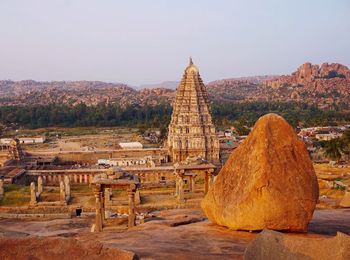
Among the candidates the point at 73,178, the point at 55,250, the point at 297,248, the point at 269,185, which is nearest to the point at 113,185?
the point at 269,185

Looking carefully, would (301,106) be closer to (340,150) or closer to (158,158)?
(340,150)

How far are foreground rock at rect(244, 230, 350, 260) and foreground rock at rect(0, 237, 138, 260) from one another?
6.57 ft

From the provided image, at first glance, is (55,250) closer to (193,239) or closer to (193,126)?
(193,239)

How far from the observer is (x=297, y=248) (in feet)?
24.8

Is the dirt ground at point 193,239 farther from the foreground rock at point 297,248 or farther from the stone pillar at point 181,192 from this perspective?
the stone pillar at point 181,192

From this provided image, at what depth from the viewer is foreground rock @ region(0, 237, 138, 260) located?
23.8 feet

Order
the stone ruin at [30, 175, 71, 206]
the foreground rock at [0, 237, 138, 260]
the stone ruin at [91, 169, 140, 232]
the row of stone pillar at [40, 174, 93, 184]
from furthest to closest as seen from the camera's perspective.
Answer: the row of stone pillar at [40, 174, 93, 184] < the stone ruin at [30, 175, 71, 206] < the stone ruin at [91, 169, 140, 232] < the foreground rock at [0, 237, 138, 260]

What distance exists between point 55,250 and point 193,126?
3513cm

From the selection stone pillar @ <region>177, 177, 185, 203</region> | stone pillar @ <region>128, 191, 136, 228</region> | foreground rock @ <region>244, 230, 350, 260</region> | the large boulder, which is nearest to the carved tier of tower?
stone pillar @ <region>177, 177, 185, 203</region>

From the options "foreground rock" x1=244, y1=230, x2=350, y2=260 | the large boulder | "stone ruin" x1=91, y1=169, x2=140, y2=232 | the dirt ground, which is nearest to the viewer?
"foreground rock" x1=244, y1=230, x2=350, y2=260

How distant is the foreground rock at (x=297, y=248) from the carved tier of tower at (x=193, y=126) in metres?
34.2

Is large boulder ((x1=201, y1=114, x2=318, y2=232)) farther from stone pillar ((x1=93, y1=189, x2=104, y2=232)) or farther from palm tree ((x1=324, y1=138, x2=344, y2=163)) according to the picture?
palm tree ((x1=324, y1=138, x2=344, y2=163))

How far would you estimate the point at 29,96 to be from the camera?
18250 centimetres

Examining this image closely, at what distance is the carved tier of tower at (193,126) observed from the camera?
42406 mm
